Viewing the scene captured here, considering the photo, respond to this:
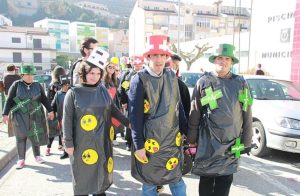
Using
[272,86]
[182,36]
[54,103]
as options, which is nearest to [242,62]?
[272,86]

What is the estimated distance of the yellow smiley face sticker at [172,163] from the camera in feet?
9.42

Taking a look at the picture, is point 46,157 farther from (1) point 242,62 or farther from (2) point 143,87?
(1) point 242,62

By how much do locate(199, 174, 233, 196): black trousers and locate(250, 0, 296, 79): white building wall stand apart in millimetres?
Answer: 14955

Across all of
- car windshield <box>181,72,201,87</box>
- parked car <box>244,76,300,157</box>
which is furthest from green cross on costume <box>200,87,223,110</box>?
car windshield <box>181,72,201,87</box>

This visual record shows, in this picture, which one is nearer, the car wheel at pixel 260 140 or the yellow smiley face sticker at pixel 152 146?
the yellow smiley face sticker at pixel 152 146

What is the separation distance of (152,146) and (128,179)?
214cm

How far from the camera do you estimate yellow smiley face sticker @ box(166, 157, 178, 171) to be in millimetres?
2871

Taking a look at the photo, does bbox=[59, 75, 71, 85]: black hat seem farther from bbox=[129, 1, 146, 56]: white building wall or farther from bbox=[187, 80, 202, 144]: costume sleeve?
bbox=[129, 1, 146, 56]: white building wall

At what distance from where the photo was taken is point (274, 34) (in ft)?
61.1

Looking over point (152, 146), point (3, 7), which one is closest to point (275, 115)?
point (152, 146)

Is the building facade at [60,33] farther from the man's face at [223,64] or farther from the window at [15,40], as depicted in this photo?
the man's face at [223,64]

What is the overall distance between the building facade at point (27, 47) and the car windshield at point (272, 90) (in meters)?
71.4

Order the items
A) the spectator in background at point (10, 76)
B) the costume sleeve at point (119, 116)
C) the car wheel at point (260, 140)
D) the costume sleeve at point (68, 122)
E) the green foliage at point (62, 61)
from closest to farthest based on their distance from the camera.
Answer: the costume sleeve at point (68, 122) → the costume sleeve at point (119, 116) → the car wheel at point (260, 140) → the spectator in background at point (10, 76) → the green foliage at point (62, 61)

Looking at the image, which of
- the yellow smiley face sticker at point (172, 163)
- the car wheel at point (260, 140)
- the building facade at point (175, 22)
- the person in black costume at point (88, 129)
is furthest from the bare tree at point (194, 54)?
the yellow smiley face sticker at point (172, 163)
